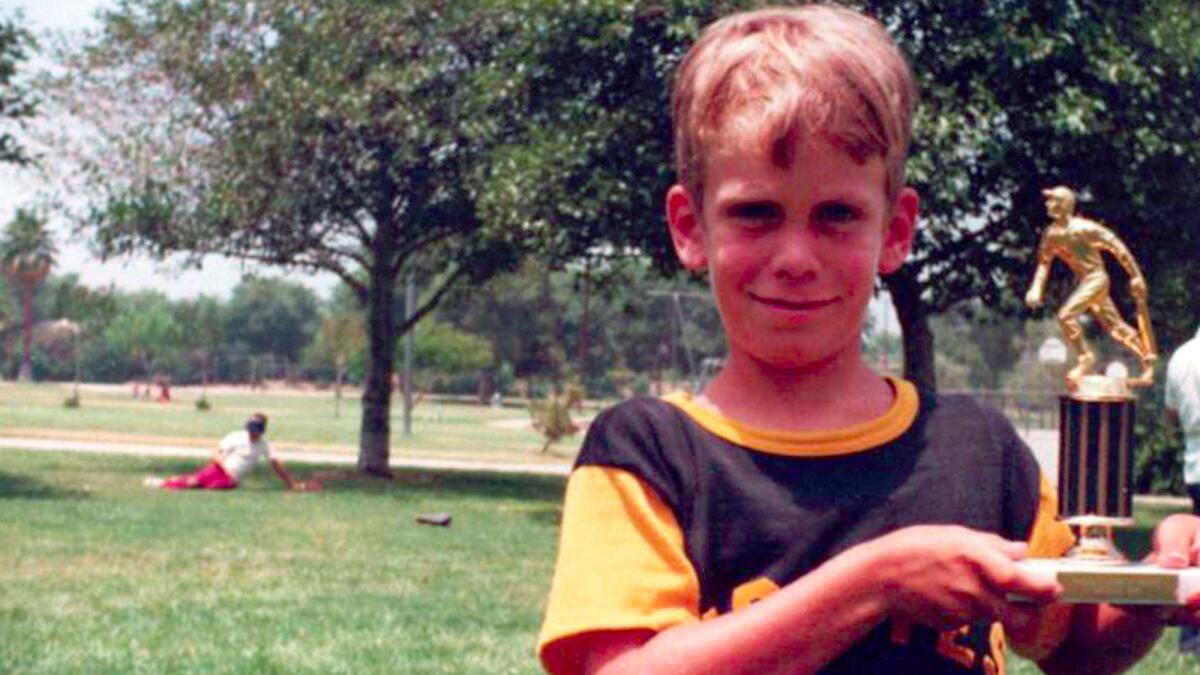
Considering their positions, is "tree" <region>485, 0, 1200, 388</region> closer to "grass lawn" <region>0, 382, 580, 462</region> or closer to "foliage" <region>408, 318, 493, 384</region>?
"grass lawn" <region>0, 382, 580, 462</region>

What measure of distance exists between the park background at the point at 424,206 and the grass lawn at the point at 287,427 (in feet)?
10.7

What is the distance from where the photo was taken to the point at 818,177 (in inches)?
71.1

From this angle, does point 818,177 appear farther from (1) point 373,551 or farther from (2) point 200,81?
(2) point 200,81

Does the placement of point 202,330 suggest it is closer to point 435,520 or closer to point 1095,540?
point 435,520

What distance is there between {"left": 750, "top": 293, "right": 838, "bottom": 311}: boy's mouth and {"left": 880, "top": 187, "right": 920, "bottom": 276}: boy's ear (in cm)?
15

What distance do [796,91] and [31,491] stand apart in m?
20.0

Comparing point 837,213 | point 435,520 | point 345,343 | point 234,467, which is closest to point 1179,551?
point 837,213

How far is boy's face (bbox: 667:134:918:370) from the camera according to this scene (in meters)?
1.81

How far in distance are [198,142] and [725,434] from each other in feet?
79.3

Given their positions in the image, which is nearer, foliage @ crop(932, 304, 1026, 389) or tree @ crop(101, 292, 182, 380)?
foliage @ crop(932, 304, 1026, 389)

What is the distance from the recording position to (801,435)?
188 centimetres

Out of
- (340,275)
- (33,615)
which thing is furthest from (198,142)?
(33,615)

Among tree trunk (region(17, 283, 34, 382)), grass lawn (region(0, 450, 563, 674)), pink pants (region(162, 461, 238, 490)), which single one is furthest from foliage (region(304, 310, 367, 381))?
grass lawn (region(0, 450, 563, 674))

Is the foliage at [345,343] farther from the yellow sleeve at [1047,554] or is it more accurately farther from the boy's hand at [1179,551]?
the boy's hand at [1179,551]
